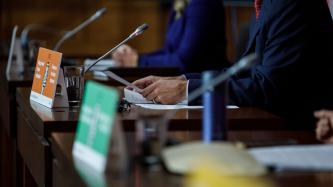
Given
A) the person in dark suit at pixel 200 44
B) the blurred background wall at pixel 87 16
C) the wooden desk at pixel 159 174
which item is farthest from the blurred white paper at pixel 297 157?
the blurred background wall at pixel 87 16

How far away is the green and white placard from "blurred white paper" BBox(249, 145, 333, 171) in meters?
0.31

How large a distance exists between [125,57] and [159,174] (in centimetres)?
288

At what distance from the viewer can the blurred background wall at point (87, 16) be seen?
738 centimetres

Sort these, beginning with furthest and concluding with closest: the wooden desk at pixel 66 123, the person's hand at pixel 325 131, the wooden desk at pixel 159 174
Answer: the wooden desk at pixel 66 123, the person's hand at pixel 325 131, the wooden desk at pixel 159 174

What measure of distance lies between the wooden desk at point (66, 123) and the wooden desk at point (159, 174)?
0.13 metres

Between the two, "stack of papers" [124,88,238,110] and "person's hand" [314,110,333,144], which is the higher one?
"stack of papers" [124,88,238,110]

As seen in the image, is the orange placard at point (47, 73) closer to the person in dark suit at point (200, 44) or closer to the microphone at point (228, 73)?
the microphone at point (228, 73)

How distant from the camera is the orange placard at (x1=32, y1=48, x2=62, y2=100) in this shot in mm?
2410

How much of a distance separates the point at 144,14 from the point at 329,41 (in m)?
5.23

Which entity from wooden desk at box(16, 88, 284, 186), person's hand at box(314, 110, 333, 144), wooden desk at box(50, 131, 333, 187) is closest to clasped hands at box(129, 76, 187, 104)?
wooden desk at box(16, 88, 284, 186)

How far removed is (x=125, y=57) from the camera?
14.3ft

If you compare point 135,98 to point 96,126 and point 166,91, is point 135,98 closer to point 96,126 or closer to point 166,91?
point 166,91

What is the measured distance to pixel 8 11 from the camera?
7348 mm

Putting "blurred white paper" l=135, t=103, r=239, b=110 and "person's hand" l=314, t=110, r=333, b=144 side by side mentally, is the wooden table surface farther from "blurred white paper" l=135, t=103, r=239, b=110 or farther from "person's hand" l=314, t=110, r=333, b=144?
"person's hand" l=314, t=110, r=333, b=144
